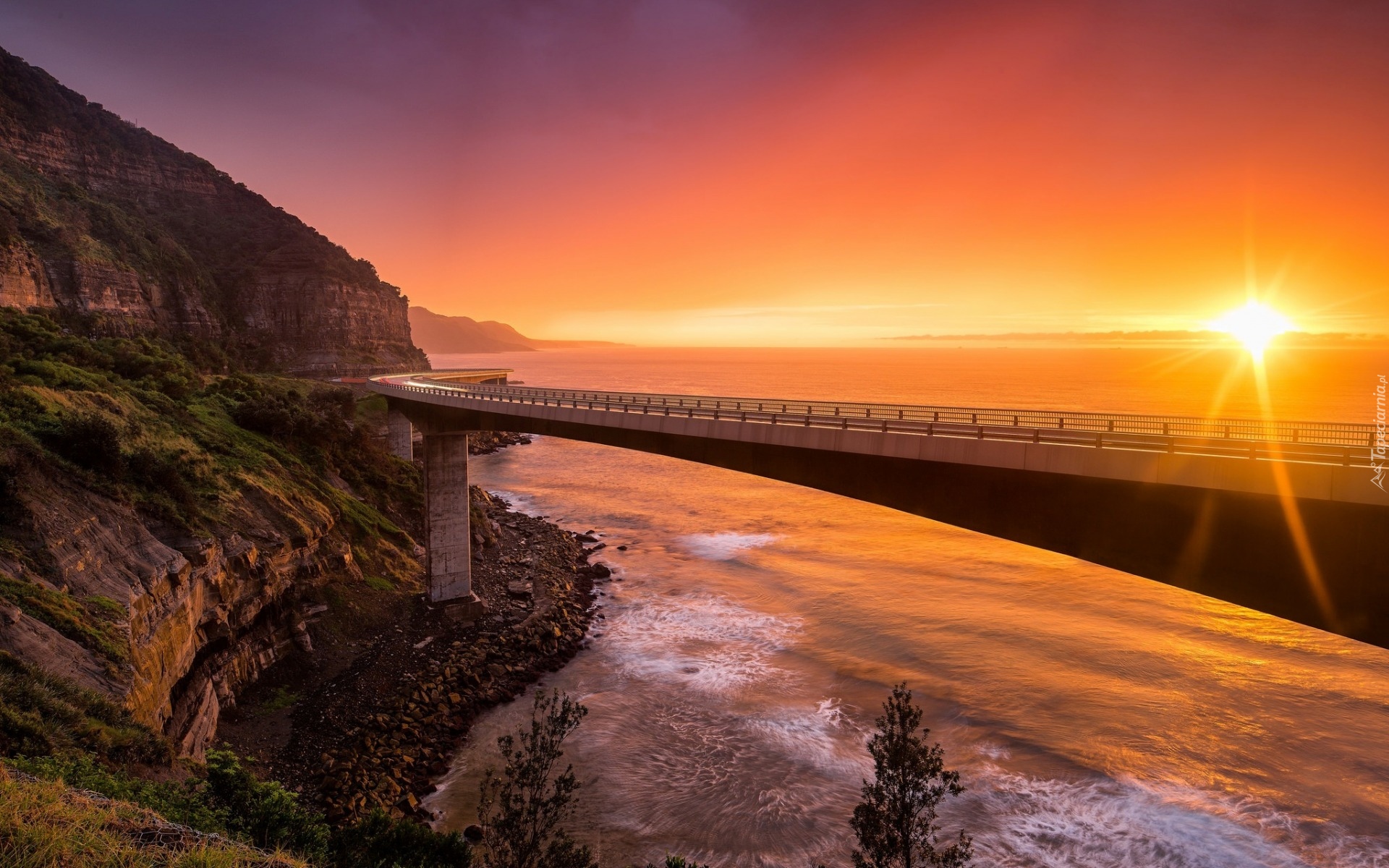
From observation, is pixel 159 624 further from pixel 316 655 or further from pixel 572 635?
pixel 572 635

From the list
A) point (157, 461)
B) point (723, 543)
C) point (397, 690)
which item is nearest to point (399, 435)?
point (723, 543)

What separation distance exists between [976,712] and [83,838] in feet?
93.2

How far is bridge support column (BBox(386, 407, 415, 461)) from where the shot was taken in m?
64.9

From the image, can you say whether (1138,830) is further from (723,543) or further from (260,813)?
(723,543)

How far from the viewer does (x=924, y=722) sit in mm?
26312

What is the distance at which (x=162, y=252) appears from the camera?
88.1 m

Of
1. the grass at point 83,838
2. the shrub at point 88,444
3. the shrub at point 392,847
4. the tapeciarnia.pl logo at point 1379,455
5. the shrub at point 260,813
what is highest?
the tapeciarnia.pl logo at point 1379,455

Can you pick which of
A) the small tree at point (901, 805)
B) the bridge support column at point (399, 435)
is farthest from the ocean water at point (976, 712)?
the bridge support column at point (399, 435)

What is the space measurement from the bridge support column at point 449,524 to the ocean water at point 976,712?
28.3 feet

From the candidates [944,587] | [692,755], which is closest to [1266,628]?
[944,587]

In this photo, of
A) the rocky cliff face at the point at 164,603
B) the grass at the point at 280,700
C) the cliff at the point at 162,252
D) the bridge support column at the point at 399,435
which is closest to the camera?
the rocky cliff face at the point at 164,603

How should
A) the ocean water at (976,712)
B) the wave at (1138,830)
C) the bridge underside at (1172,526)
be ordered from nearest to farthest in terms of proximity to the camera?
the bridge underside at (1172,526), the wave at (1138,830), the ocean water at (976,712)

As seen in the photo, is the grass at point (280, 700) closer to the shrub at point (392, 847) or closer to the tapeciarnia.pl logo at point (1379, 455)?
the shrub at point (392, 847)

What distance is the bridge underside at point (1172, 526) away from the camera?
13.2 m
